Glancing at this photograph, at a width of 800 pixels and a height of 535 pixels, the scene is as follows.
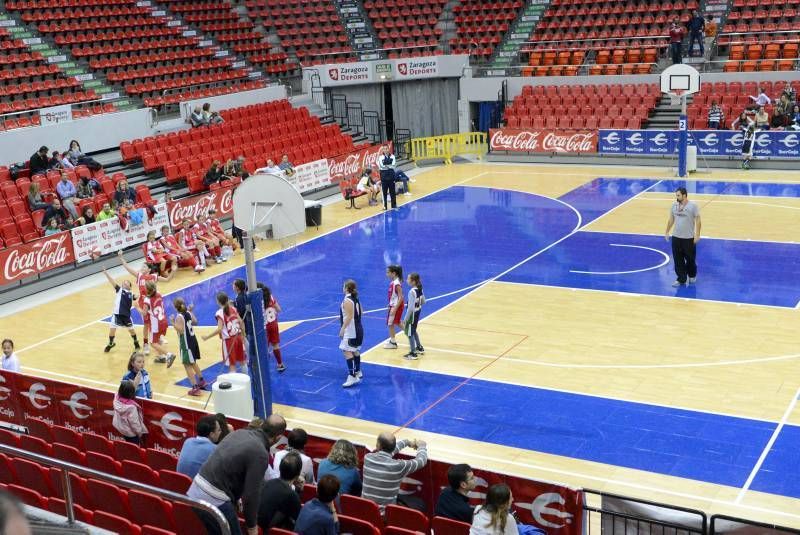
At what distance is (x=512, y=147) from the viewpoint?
1358 inches

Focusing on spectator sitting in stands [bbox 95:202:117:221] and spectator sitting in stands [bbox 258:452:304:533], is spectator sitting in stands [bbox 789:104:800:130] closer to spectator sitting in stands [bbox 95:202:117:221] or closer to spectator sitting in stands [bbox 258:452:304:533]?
spectator sitting in stands [bbox 95:202:117:221]

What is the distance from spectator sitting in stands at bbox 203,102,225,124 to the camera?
31016 mm

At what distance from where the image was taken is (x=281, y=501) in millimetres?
7910

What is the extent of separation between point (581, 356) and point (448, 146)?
2050 centimetres

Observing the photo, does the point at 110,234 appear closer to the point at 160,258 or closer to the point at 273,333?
the point at 160,258

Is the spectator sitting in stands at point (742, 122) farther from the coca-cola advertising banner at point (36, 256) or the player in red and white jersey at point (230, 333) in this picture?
the player in red and white jersey at point (230, 333)

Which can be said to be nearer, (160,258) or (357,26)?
(160,258)

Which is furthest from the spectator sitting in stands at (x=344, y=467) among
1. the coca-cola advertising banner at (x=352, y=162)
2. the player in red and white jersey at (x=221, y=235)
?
the coca-cola advertising banner at (x=352, y=162)

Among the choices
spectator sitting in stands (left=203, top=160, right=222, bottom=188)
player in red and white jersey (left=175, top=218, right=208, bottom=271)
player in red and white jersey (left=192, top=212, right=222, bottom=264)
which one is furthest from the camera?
spectator sitting in stands (left=203, top=160, right=222, bottom=188)

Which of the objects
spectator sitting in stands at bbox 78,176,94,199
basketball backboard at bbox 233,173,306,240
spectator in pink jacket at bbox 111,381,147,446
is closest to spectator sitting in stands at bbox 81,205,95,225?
spectator sitting in stands at bbox 78,176,94,199

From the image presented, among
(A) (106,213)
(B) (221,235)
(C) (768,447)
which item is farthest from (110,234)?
(C) (768,447)

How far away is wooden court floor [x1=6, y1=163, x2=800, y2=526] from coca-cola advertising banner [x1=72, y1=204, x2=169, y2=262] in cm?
117

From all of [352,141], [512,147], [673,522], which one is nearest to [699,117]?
[512,147]

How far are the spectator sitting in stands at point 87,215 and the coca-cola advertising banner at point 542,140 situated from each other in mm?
16203
